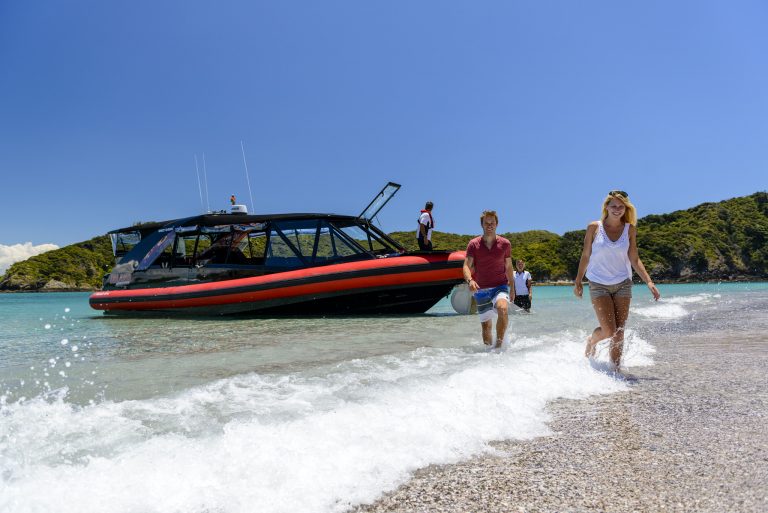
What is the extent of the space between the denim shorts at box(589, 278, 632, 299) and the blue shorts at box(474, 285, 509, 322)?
3.71 feet

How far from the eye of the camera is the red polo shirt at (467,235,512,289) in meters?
5.61

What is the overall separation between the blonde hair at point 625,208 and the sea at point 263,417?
4.17 ft

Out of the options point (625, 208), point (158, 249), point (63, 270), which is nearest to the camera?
point (625, 208)

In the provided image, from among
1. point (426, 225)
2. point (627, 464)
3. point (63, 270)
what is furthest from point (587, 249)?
point (63, 270)

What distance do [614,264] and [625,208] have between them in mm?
497

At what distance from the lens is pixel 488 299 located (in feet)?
18.4

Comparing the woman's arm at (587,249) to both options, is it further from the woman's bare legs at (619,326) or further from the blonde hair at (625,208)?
the woman's bare legs at (619,326)

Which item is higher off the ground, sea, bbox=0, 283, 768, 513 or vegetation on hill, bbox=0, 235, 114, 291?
vegetation on hill, bbox=0, 235, 114, 291

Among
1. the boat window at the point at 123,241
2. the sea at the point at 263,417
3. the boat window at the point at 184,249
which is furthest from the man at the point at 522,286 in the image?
the boat window at the point at 123,241

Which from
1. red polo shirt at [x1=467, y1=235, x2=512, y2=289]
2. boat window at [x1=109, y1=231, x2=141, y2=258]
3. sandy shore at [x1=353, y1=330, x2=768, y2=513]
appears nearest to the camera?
sandy shore at [x1=353, y1=330, x2=768, y2=513]

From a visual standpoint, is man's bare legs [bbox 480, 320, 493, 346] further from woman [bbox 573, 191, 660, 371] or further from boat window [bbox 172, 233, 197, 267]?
boat window [bbox 172, 233, 197, 267]

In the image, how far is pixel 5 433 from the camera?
8.80 feet

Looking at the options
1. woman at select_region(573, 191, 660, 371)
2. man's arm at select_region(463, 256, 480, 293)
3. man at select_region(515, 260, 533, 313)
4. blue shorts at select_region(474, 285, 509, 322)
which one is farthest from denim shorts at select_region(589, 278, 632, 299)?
man at select_region(515, 260, 533, 313)

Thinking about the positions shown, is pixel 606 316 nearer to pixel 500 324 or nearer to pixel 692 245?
pixel 500 324
